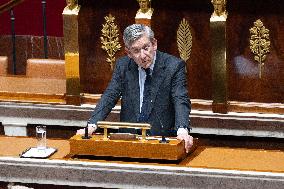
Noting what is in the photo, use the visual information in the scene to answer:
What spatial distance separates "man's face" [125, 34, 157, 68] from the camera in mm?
4770

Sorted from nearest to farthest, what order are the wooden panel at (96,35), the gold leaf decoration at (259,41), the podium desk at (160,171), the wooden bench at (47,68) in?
1. the podium desk at (160,171)
2. the gold leaf decoration at (259,41)
3. the wooden panel at (96,35)
4. the wooden bench at (47,68)

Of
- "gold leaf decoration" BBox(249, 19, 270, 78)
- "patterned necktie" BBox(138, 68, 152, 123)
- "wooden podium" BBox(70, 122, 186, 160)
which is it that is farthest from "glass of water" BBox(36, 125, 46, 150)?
"gold leaf decoration" BBox(249, 19, 270, 78)

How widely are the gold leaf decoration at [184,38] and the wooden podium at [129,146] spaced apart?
51.6 inches

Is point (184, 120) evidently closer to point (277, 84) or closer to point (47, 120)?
point (277, 84)

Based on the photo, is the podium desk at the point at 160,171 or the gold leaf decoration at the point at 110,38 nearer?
the podium desk at the point at 160,171

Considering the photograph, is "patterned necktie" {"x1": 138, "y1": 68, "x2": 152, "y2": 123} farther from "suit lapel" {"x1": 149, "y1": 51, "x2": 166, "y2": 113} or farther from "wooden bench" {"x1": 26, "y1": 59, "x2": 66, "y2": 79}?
"wooden bench" {"x1": 26, "y1": 59, "x2": 66, "y2": 79}

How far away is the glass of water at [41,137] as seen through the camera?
190 inches

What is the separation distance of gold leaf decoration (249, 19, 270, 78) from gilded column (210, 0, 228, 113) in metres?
0.18

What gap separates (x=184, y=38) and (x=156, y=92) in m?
0.96

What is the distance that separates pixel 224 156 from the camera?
4.77 metres

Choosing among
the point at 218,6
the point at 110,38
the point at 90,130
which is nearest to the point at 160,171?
the point at 90,130

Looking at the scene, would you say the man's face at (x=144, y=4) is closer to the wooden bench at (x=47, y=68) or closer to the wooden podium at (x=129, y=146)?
the wooden bench at (x=47, y=68)

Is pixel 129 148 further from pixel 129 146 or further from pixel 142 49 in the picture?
pixel 142 49

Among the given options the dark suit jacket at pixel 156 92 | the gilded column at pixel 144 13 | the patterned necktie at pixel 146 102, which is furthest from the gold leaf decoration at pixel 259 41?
the patterned necktie at pixel 146 102
